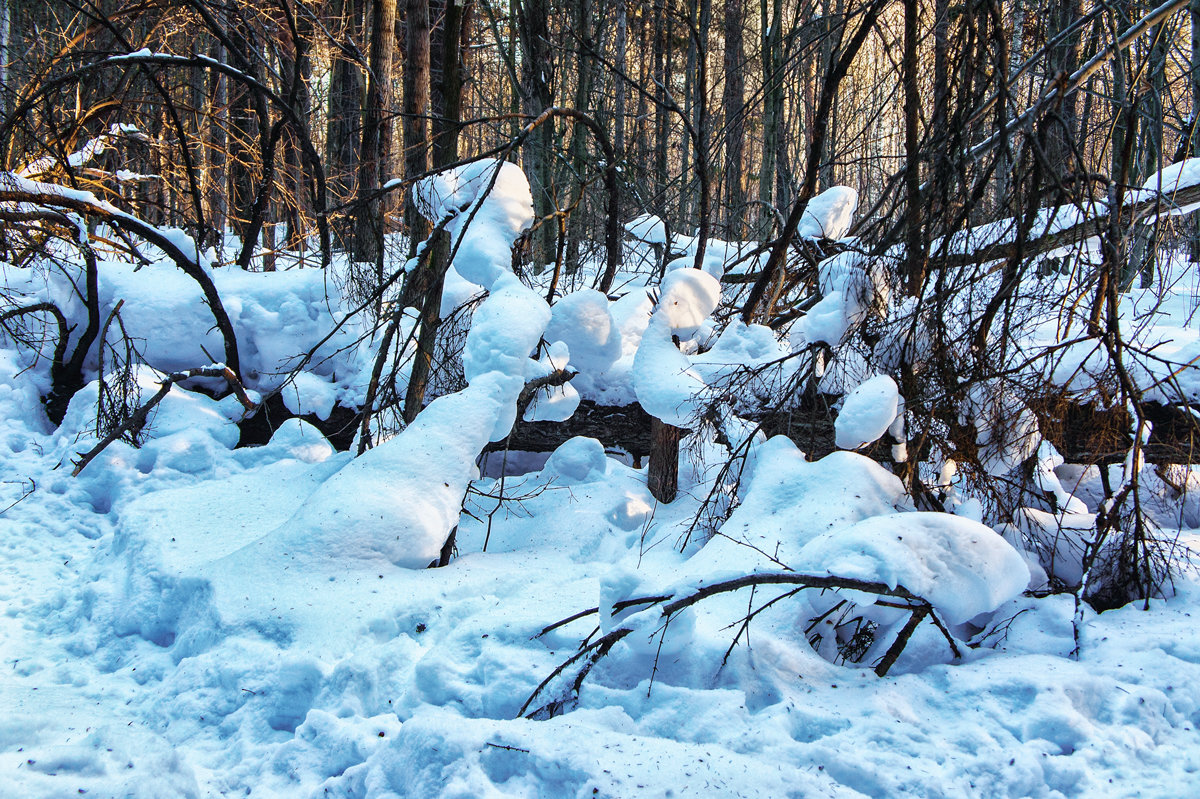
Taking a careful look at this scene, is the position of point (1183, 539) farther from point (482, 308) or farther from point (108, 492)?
point (108, 492)

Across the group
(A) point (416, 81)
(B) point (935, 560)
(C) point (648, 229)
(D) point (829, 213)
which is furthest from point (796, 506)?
(A) point (416, 81)

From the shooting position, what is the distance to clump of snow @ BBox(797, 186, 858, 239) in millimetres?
3893

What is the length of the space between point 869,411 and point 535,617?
1.46m

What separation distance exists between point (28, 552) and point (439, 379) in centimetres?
204

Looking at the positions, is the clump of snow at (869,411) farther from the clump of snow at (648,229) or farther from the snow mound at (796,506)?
the clump of snow at (648,229)

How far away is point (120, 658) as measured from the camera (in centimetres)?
272

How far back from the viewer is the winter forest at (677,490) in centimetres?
209

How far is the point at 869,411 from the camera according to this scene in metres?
2.81

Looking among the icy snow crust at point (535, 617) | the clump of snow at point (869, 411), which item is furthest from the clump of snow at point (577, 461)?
the clump of snow at point (869, 411)

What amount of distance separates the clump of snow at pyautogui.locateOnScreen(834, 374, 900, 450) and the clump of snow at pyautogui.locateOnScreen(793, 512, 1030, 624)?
43 centimetres

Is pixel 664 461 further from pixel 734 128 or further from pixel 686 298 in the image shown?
pixel 734 128

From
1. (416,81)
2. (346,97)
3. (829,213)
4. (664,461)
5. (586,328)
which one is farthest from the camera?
(346,97)

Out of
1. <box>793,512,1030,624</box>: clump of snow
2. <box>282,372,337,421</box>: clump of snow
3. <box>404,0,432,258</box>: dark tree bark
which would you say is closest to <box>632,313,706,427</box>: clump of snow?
<box>793,512,1030,624</box>: clump of snow

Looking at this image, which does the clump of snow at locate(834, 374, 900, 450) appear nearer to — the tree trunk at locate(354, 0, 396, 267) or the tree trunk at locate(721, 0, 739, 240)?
the tree trunk at locate(721, 0, 739, 240)
